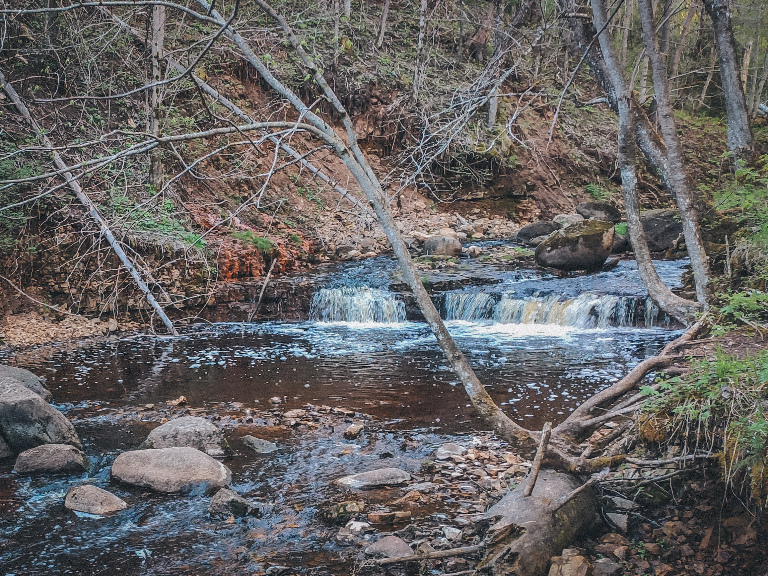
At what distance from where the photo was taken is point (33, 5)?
11367 millimetres

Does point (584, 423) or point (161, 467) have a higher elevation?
point (584, 423)

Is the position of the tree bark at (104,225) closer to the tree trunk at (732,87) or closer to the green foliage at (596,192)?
the tree trunk at (732,87)

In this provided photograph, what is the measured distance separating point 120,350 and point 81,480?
5191 mm

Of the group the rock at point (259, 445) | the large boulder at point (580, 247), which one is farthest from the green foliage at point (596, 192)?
the rock at point (259, 445)

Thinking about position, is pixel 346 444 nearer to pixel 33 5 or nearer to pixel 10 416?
pixel 10 416

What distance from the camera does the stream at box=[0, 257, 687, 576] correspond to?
12.9ft

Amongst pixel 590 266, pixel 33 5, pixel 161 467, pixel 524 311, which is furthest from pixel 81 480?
pixel 590 266

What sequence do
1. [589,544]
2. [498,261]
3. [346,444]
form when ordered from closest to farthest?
[589,544] → [346,444] → [498,261]

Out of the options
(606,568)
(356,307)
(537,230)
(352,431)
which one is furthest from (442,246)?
(606,568)

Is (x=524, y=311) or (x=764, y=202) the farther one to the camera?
(x=524, y=311)

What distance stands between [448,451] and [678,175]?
3728mm

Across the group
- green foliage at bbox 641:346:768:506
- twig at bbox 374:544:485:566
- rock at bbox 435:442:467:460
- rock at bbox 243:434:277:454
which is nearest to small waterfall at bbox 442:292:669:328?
rock at bbox 435:442:467:460

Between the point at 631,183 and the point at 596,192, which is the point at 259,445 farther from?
the point at 596,192

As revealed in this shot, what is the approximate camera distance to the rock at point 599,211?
64.8ft
